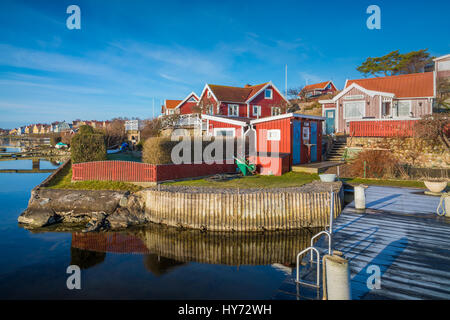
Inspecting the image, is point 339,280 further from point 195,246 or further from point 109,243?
point 109,243

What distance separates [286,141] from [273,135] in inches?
43.9

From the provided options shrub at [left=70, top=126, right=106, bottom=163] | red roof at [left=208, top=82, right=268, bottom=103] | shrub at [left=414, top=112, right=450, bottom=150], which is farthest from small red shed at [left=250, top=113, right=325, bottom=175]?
red roof at [left=208, top=82, right=268, bottom=103]

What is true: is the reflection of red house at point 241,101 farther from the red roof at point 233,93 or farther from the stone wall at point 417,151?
the stone wall at point 417,151

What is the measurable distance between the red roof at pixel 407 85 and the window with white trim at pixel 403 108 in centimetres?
57

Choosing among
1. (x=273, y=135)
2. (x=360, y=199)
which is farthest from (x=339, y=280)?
(x=273, y=135)

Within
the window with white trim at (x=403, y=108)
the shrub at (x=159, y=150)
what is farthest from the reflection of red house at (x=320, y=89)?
the shrub at (x=159, y=150)

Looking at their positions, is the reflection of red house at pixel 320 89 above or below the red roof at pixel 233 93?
above

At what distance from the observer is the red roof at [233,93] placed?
109 ft

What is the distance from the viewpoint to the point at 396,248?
266 inches

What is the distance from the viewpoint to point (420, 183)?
46.1 feet

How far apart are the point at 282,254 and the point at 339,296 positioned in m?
5.86

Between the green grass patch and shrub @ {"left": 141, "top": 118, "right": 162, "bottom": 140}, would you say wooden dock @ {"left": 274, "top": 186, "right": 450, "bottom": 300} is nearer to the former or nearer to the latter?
the green grass patch

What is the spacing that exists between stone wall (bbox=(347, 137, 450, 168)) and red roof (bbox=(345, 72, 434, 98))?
7.71 meters
